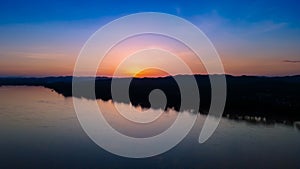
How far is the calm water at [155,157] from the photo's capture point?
786 centimetres

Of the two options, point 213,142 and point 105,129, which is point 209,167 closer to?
point 213,142

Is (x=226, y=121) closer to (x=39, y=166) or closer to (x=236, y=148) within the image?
(x=236, y=148)

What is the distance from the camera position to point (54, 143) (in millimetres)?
9891

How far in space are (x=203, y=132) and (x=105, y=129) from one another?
3.52m

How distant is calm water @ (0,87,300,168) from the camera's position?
25.8ft

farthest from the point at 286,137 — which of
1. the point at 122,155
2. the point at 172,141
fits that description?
the point at 122,155

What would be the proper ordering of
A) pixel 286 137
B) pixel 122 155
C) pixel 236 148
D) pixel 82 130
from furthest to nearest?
pixel 82 130 → pixel 286 137 → pixel 236 148 → pixel 122 155

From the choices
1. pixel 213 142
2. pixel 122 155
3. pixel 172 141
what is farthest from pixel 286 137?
pixel 122 155

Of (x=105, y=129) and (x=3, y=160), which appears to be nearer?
(x=3, y=160)

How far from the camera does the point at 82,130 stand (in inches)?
474

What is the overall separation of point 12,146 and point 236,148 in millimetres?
6298

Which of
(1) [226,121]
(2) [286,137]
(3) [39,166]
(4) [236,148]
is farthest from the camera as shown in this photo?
(1) [226,121]

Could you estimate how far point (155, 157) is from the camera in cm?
845

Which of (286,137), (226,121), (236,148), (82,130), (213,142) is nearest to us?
(236,148)
